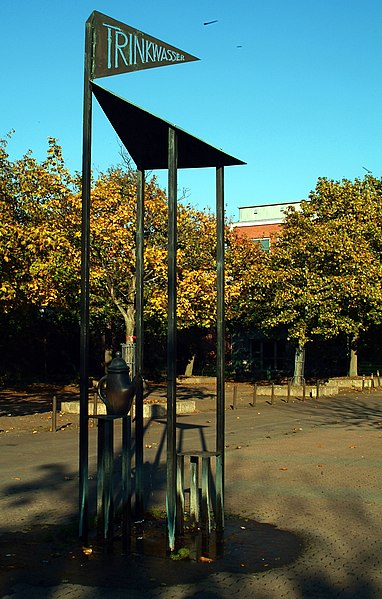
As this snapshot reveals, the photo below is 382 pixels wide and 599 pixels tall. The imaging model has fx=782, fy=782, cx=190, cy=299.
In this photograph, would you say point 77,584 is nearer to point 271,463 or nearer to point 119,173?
point 271,463

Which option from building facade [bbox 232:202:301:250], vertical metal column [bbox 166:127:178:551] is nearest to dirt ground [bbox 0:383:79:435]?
vertical metal column [bbox 166:127:178:551]

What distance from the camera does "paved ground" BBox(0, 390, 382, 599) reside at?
5.65m

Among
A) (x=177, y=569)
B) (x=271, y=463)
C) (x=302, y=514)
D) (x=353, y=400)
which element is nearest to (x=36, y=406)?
(x=353, y=400)

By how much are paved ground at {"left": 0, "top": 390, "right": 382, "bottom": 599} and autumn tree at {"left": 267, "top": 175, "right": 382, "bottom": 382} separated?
15.3m

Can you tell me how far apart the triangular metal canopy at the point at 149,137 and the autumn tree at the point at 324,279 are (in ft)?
75.0

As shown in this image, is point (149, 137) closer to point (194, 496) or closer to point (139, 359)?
point (139, 359)

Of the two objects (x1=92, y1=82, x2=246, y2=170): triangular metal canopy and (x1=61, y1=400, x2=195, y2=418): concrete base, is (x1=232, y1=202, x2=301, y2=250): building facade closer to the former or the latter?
(x1=61, y1=400, x2=195, y2=418): concrete base

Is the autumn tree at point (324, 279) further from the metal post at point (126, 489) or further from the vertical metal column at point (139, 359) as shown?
the metal post at point (126, 489)

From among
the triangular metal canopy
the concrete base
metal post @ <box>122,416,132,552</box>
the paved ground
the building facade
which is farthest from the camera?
the building facade

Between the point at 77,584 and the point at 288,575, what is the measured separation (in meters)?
1.59

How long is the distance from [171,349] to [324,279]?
2444 centimetres

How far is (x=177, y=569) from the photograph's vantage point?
6.04m

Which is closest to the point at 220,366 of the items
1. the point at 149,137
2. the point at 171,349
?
the point at 171,349

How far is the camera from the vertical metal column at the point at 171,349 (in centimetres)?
668
